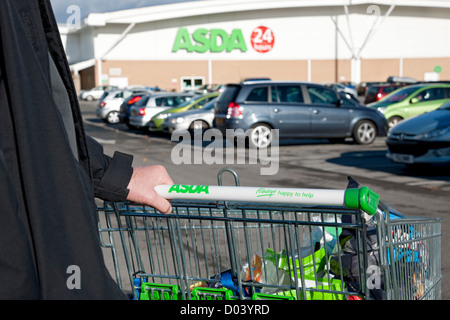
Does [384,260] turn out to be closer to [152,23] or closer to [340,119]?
[340,119]

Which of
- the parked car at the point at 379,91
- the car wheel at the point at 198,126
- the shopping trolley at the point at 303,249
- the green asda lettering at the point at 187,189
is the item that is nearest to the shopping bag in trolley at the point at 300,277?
the shopping trolley at the point at 303,249

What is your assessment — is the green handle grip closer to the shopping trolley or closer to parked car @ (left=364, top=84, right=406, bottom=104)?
the shopping trolley

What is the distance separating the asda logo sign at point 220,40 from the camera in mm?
51375

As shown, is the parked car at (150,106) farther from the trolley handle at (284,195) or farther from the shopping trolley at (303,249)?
the trolley handle at (284,195)

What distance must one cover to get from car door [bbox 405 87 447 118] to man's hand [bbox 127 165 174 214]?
16.5 metres

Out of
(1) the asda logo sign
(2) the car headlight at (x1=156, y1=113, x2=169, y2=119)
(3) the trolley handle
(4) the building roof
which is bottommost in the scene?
(2) the car headlight at (x1=156, y1=113, x2=169, y2=119)

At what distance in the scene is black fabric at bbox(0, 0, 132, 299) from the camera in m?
1.16

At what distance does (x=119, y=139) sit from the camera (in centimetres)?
1906

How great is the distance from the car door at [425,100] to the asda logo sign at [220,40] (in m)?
34.5

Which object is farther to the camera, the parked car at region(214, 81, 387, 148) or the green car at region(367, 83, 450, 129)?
the green car at region(367, 83, 450, 129)

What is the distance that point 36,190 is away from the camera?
1229 millimetres

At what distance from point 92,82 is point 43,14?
53.5 meters

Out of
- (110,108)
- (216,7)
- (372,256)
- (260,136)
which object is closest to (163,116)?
(260,136)

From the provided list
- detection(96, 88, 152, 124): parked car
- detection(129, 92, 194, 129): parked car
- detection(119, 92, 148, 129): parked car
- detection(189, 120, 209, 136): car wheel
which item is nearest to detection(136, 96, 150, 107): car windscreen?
detection(129, 92, 194, 129): parked car
